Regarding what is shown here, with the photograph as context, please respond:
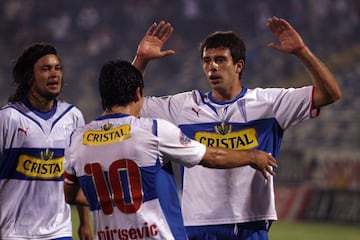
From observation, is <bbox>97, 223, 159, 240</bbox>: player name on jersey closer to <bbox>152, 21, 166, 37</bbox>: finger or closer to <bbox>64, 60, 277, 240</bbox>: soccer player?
<bbox>64, 60, 277, 240</bbox>: soccer player

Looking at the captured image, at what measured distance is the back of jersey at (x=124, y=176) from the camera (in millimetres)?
4492

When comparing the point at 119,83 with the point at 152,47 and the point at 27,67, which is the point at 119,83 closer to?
the point at 152,47

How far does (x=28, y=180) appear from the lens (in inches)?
235

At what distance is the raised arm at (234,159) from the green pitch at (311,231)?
7.35 metres

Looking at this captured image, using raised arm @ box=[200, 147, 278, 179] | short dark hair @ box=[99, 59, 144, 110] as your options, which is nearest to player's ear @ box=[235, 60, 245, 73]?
raised arm @ box=[200, 147, 278, 179]

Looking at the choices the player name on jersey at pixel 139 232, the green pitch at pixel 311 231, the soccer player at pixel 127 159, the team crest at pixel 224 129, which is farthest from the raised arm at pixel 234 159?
the green pitch at pixel 311 231

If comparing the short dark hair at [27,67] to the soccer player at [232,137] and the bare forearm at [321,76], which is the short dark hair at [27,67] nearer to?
the soccer player at [232,137]

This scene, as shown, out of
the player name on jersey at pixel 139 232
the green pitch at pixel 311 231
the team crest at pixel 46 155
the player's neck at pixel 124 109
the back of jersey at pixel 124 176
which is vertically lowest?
the green pitch at pixel 311 231

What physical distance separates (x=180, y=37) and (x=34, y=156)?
48.1 feet

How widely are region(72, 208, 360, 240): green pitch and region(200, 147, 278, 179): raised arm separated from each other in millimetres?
7353

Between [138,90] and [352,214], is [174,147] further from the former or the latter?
[352,214]

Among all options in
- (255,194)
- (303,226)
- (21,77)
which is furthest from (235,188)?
(303,226)

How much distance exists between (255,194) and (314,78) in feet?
3.05

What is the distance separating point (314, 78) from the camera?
520cm
